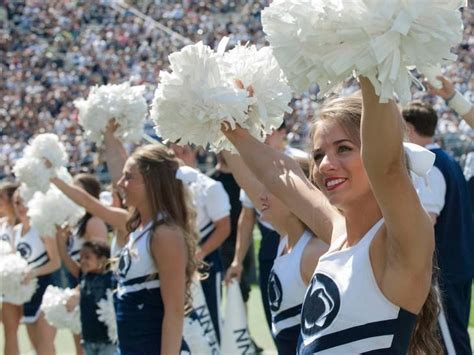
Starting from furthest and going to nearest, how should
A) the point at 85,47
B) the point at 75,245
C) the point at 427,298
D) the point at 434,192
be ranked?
the point at 85,47
the point at 75,245
the point at 434,192
the point at 427,298

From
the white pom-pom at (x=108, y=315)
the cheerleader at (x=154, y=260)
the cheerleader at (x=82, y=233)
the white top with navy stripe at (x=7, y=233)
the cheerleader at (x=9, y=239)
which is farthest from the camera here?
the white top with navy stripe at (x=7, y=233)

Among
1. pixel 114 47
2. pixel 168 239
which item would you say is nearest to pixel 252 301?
pixel 168 239

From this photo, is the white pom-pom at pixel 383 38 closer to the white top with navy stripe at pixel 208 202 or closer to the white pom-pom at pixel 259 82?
the white pom-pom at pixel 259 82

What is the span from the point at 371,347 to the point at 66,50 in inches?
1103

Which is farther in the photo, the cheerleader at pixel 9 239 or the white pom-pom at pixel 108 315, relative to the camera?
the cheerleader at pixel 9 239

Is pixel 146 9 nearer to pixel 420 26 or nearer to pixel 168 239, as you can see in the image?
pixel 168 239

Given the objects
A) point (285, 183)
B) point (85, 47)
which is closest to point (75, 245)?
point (285, 183)

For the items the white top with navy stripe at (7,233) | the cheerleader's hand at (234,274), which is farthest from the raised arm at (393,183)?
the white top with navy stripe at (7,233)

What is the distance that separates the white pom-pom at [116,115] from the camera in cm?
493

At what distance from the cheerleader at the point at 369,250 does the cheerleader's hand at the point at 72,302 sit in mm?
4164

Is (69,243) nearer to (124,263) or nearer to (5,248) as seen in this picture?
(5,248)

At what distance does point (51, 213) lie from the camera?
700 centimetres

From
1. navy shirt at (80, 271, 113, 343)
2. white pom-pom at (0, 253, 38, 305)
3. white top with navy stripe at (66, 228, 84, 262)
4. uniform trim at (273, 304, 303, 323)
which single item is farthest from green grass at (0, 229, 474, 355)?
uniform trim at (273, 304, 303, 323)

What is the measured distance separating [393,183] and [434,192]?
9.50 ft
